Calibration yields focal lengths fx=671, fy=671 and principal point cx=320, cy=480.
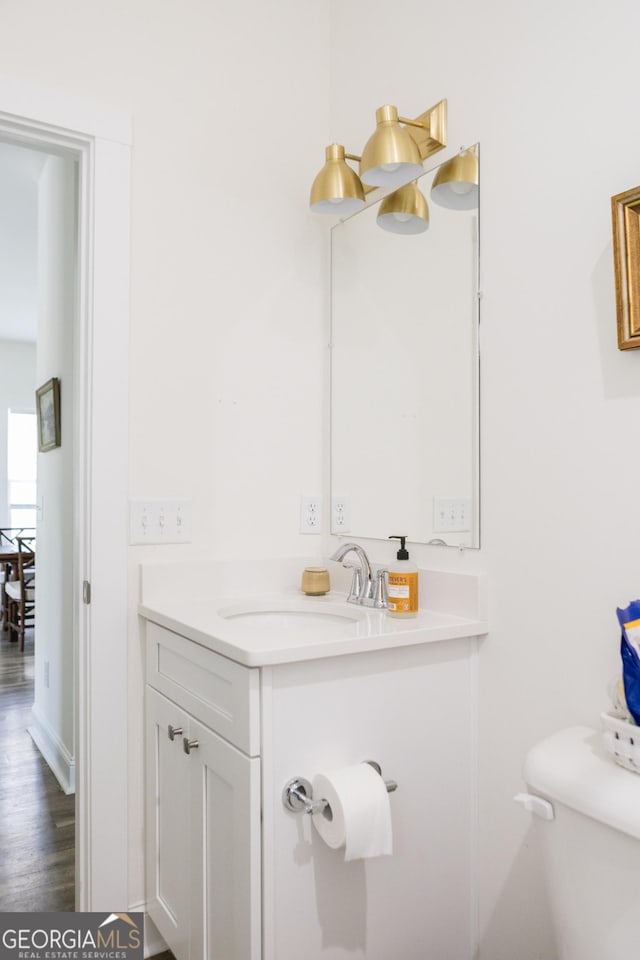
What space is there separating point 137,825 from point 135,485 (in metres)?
0.84

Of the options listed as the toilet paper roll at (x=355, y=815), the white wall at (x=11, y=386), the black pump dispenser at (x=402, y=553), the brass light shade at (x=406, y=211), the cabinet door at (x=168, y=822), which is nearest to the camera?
the toilet paper roll at (x=355, y=815)

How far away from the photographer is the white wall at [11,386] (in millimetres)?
6668

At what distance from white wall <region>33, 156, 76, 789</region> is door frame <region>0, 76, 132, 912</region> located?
986 millimetres

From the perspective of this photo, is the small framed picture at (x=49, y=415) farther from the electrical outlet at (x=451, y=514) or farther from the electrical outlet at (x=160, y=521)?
the electrical outlet at (x=451, y=514)

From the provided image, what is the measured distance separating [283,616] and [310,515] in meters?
0.35

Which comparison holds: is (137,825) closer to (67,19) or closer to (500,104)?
(500,104)

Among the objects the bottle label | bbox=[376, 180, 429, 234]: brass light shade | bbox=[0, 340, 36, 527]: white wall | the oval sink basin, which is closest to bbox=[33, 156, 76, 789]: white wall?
the oval sink basin

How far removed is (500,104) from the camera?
1.44 meters

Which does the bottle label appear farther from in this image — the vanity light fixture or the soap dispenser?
the vanity light fixture

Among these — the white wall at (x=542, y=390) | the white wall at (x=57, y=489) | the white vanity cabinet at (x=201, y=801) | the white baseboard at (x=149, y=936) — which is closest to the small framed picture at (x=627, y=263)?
the white wall at (x=542, y=390)

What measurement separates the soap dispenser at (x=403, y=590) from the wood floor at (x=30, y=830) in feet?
4.03

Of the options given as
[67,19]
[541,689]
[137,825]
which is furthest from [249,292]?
[137,825]

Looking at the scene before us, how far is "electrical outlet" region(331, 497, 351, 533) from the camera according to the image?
1889mm

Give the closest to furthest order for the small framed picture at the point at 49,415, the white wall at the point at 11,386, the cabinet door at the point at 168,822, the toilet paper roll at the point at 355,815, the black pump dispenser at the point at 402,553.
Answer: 1. the toilet paper roll at the point at 355,815
2. the cabinet door at the point at 168,822
3. the black pump dispenser at the point at 402,553
4. the small framed picture at the point at 49,415
5. the white wall at the point at 11,386
